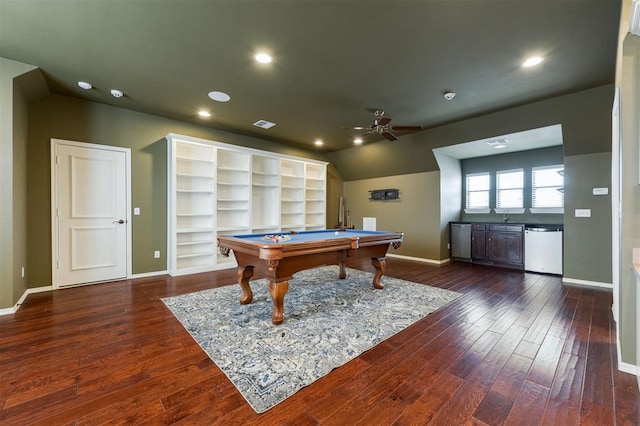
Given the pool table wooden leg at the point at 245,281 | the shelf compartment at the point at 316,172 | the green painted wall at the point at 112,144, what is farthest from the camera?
the shelf compartment at the point at 316,172

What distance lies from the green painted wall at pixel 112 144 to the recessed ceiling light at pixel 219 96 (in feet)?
4.83

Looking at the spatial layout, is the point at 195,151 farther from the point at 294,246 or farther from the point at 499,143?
the point at 499,143

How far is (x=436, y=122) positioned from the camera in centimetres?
481

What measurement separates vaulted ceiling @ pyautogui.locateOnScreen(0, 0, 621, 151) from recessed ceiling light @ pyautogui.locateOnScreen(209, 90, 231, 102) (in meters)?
0.08

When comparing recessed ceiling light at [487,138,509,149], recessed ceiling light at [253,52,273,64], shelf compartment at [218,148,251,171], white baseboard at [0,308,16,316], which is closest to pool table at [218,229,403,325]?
recessed ceiling light at [253,52,273,64]

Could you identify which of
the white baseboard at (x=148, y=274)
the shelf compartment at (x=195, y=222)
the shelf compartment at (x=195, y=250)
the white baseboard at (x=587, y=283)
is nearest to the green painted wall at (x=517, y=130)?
the white baseboard at (x=587, y=283)

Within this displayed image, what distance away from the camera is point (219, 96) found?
3.77 metres

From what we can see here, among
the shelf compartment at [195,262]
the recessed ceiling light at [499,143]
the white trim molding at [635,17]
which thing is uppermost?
the recessed ceiling light at [499,143]

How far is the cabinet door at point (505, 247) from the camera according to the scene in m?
5.15

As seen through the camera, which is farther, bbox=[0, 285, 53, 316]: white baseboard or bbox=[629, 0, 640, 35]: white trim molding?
bbox=[0, 285, 53, 316]: white baseboard

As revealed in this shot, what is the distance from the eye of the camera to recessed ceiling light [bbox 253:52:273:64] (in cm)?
272

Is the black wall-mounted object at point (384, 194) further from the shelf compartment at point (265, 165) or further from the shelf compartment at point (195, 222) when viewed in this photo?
the shelf compartment at point (195, 222)

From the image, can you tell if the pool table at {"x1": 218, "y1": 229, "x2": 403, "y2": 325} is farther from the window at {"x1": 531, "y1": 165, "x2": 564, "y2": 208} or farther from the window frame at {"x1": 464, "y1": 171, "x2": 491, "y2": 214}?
the window at {"x1": 531, "y1": 165, "x2": 564, "y2": 208}

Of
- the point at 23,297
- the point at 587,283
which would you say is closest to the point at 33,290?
the point at 23,297
